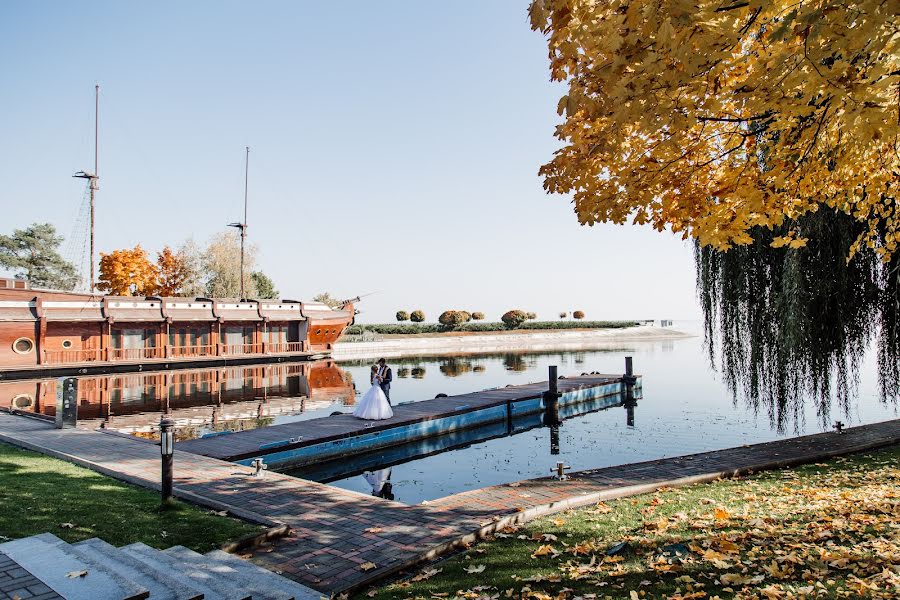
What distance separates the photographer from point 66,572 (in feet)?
13.6

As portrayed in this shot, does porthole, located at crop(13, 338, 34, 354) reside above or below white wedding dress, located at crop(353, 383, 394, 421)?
above

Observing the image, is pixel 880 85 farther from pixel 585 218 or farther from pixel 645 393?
pixel 645 393

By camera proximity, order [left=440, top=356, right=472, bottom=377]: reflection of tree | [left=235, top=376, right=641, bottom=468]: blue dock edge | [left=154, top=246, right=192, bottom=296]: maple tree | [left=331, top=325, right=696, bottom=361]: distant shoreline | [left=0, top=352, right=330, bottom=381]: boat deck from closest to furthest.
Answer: [left=235, top=376, right=641, bottom=468]: blue dock edge, [left=0, top=352, right=330, bottom=381]: boat deck, [left=440, top=356, right=472, bottom=377]: reflection of tree, [left=331, top=325, right=696, bottom=361]: distant shoreline, [left=154, top=246, right=192, bottom=296]: maple tree

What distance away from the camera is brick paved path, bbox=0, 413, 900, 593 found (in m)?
5.71

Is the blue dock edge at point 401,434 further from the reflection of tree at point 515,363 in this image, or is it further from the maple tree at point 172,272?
the maple tree at point 172,272

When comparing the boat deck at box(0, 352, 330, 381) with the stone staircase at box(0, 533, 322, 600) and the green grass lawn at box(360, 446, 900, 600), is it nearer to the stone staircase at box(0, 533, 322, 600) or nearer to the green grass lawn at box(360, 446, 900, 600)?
the stone staircase at box(0, 533, 322, 600)

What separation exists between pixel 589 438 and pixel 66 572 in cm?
1460

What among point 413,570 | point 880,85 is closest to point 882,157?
point 880,85

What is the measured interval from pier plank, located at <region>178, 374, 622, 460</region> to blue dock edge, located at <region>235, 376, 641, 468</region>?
0.08m

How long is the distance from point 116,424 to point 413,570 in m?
15.2

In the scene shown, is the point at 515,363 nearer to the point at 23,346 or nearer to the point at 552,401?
the point at 552,401

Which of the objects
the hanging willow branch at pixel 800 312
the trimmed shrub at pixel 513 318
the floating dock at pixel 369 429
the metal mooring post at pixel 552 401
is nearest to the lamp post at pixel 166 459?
the floating dock at pixel 369 429

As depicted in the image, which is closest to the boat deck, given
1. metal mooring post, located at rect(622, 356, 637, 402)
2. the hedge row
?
metal mooring post, located at rect(622, 356, 637, 402)

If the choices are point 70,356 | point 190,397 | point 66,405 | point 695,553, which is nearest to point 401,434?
point 66,405
